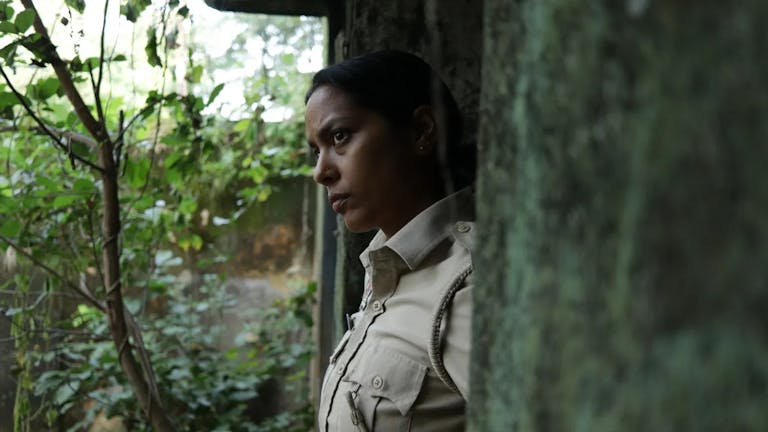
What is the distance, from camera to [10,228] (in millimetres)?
3162

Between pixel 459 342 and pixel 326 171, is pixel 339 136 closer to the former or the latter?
pixel 326 171

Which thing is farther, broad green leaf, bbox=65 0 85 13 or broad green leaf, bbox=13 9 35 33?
broad green leaf, bbox=65 0 85 13

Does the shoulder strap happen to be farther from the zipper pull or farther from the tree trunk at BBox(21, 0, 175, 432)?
the tree trunk at BBox(21, 0, 175, 432)

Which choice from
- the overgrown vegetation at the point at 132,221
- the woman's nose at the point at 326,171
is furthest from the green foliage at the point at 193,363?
the woman's nose at the point at 326,171

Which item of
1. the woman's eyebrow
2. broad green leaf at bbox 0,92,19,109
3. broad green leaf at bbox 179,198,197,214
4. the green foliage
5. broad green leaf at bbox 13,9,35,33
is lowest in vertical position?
the green foliage

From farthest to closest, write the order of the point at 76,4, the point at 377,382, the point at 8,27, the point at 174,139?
the point at 174,139
the point at 76,4
the point at 8,27
the point at 377,382

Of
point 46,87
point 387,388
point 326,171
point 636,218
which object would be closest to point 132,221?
point 46,87

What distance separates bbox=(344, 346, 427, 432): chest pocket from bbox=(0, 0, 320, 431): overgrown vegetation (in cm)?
134

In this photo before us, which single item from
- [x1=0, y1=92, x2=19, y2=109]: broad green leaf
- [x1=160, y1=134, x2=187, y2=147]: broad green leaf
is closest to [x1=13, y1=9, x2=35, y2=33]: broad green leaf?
[x1=0, y1=92, x2=19, y2=109]: broad green leaf

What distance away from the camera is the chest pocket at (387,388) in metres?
1.54

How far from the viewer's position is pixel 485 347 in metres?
0.71

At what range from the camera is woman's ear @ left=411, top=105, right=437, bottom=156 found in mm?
1799

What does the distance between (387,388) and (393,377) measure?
0.02m

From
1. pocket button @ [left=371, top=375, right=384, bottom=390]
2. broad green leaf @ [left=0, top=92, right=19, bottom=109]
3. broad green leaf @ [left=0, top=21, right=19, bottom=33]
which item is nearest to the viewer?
pocket button @ [left=371, top=375, right=384, bottom=390]
